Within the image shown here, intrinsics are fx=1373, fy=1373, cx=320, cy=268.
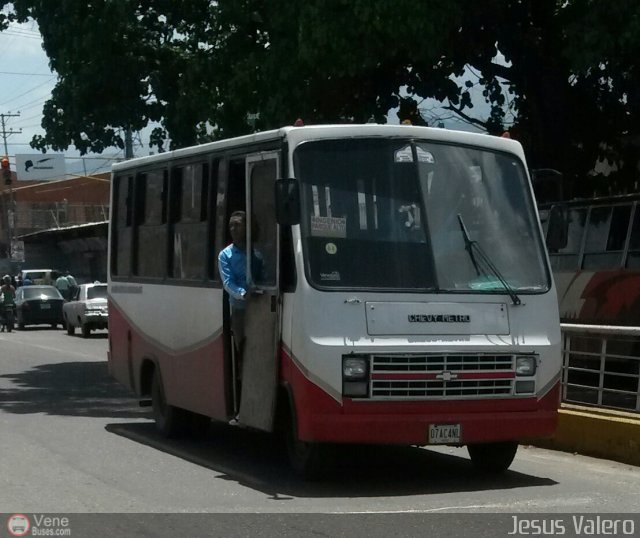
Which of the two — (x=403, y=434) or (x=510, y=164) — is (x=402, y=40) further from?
(x=403, y=434)

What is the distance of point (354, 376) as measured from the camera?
9.86 m

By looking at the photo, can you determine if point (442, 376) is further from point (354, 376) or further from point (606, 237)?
point (606, 237)

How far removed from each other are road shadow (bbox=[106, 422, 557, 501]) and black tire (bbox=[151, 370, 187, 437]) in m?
0.10

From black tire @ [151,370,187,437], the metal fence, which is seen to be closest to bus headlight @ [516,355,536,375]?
the metal fence

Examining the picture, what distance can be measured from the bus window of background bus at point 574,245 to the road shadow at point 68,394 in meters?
6.30

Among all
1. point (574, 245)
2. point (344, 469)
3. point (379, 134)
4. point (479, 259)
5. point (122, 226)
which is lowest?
point (344, 469)

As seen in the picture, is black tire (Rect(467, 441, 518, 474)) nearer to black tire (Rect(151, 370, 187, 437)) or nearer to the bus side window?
the bus side window

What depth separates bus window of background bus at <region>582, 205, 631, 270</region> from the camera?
60.0 ft

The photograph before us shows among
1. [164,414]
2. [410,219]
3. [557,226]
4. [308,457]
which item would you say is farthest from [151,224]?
[557,226]

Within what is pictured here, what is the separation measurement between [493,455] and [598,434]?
4.33 ft

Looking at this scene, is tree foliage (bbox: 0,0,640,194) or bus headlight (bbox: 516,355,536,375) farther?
tree foliage (bbox: 0,0,640,194)

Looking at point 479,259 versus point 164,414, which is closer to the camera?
point 479,259

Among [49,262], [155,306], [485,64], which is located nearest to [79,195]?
[49,262]

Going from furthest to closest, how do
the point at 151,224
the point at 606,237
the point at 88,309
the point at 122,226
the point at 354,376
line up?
1. the point at 88,309
2. the point at 606,237
3. the point at 122,226
4. the point at 151,224
5. the point at 354,376
